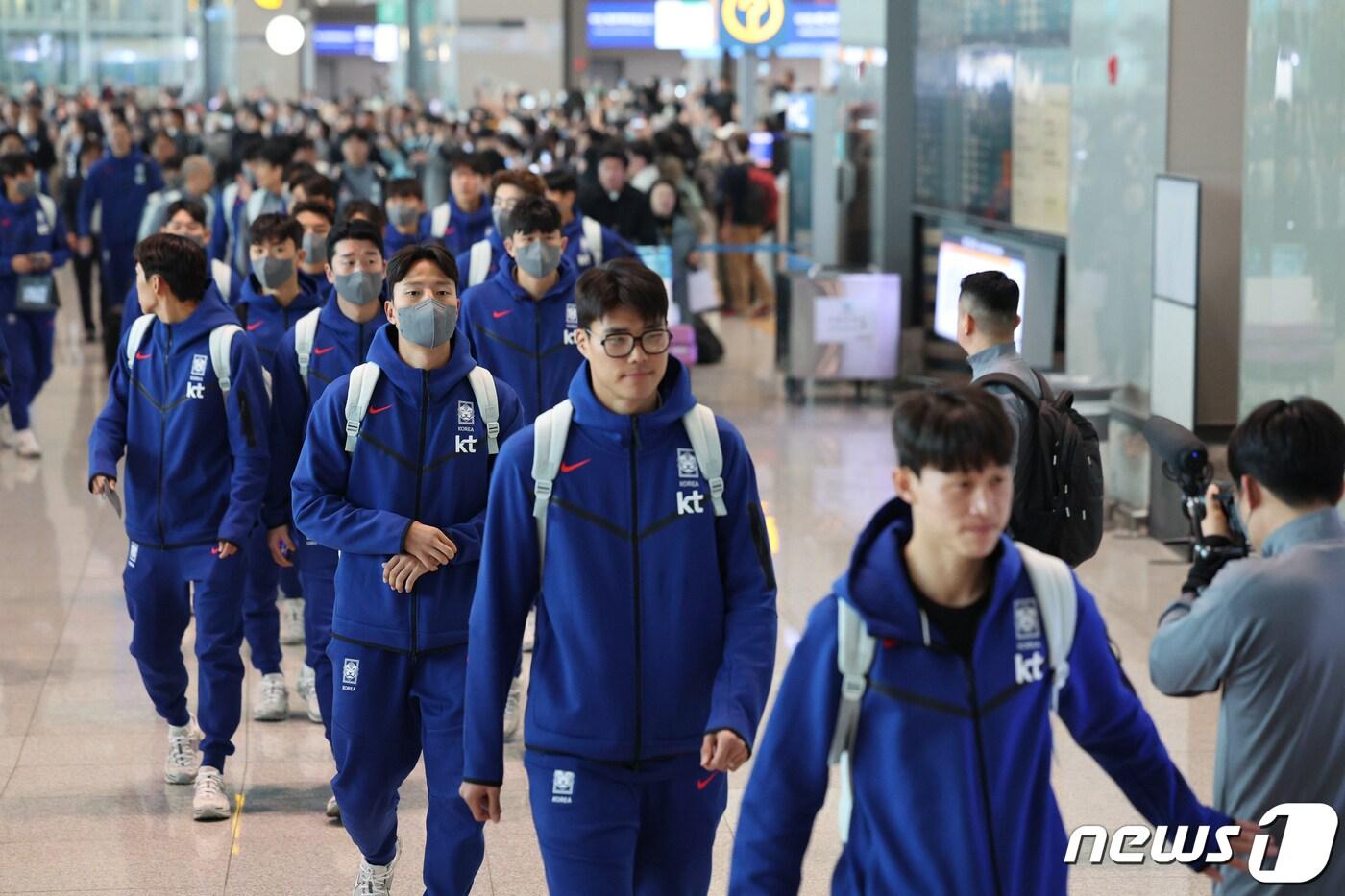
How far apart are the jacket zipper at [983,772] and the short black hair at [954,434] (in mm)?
286

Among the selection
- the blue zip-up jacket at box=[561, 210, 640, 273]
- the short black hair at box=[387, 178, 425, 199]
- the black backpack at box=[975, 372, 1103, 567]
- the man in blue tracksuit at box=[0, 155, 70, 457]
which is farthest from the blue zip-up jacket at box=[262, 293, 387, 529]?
the man in blue tracksuit at box=[0, 155, 70, 457]

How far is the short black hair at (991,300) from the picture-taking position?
5.17 m

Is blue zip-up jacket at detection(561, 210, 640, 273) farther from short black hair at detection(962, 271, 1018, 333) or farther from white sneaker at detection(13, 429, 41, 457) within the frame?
white sneaker at detection(13, 429, 41, 457)

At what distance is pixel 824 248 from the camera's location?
1670cm

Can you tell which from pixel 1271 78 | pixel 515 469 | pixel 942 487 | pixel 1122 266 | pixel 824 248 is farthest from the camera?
pixel 824 248

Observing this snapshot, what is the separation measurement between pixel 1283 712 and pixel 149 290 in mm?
3838

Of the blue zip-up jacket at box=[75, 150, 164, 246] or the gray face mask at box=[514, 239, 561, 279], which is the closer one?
the gray face mask at box=[514, 239, 561, 279]

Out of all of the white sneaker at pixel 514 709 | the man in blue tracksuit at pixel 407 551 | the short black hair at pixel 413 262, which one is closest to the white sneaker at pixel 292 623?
the white sneaker at pixel 514 709

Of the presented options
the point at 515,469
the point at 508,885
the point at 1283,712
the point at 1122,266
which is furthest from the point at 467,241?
the point at 1283,712

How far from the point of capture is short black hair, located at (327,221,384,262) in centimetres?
615

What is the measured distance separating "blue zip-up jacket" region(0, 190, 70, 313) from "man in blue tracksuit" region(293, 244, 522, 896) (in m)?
8.01

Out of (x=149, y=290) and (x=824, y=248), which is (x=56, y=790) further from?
(x=824, y=248)

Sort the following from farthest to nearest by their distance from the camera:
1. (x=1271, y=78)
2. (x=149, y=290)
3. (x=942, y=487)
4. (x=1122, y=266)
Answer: (x=1122, y=266) → (x=1271, y=78) → (x=149, y=290) → (x=942, y=487)

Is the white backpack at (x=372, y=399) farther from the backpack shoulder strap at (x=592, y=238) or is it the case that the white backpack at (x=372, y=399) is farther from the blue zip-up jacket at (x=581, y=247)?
the backpack shoulder strap at (x=592, y=238)
